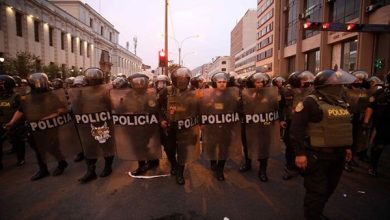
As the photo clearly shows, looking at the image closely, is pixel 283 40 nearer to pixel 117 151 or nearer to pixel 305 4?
pixel 305 4

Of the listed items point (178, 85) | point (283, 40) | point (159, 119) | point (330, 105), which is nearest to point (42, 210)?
point (159, 119)

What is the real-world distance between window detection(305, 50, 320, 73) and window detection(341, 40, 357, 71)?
14.2 ft

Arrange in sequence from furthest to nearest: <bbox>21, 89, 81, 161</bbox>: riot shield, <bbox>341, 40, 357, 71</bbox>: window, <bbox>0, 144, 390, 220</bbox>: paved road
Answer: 1. <bbox>341, 40, 357, 71</bbox>: window
2. <bbox>21, 89, 81, 161</bbox>: riot shield
3. <bbox>0, 144, 390, 220</bbox>: paved road

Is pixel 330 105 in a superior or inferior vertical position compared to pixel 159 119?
superior

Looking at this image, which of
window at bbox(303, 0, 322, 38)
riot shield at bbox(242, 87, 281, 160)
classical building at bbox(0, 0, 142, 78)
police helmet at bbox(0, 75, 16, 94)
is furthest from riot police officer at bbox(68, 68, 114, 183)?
window at bbox(303, 0, 322, 38)

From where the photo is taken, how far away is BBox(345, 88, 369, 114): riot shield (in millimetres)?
5445

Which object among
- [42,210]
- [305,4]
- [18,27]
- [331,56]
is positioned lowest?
[42,210]

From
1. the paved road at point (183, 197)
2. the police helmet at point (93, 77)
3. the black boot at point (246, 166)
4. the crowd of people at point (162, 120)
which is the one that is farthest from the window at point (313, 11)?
the police helmet at point (93, 77)

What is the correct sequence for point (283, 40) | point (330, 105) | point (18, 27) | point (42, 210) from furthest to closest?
point (283, 40)
point (18, 27)
point (42, 210)
point (330, 105)

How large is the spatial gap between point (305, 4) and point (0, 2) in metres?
32.5

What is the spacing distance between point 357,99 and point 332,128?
309 cm

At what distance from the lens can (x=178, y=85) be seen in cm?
481

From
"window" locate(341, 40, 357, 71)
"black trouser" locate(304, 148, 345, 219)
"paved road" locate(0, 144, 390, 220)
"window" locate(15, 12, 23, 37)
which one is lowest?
"paved road" locate(0, 144, 390, 220)

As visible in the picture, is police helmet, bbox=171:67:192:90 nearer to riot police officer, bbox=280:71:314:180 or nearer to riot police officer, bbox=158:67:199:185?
riot police officer, bbox=158:67:199:185
